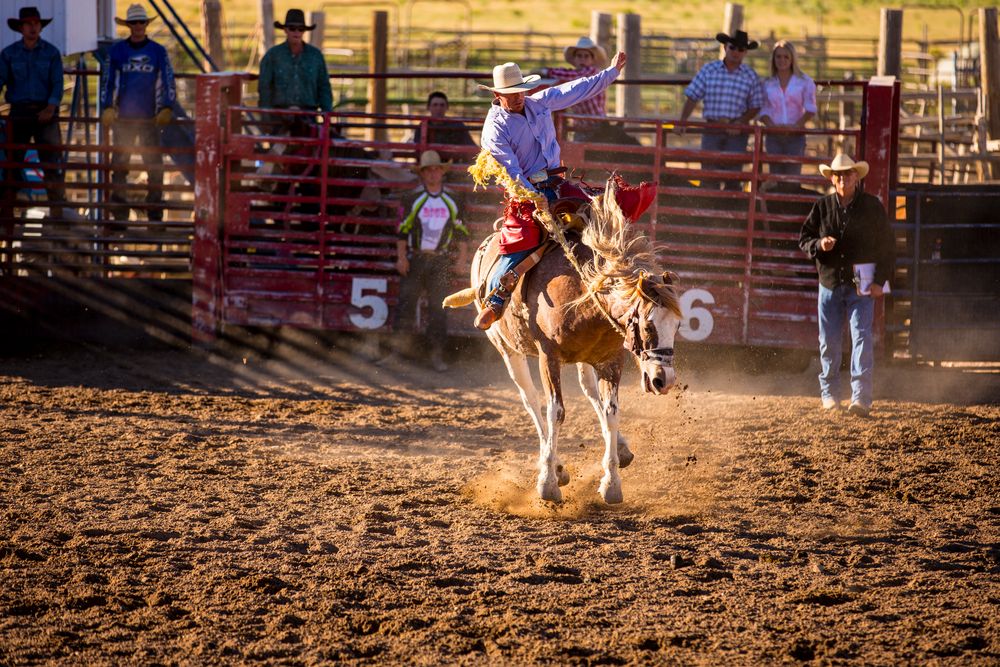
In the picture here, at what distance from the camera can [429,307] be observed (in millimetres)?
10469

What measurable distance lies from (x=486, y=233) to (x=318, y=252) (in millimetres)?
1538

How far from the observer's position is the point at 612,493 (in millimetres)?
6477

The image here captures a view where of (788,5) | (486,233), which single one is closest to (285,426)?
(486,233)

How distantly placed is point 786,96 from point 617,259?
558 cm

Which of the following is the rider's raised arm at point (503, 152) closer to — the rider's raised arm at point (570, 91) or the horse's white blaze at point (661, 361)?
the rider's raised arm at point (570, 91)

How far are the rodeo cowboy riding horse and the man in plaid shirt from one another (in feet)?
13.4

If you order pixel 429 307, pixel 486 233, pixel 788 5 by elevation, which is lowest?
pixel 429 307

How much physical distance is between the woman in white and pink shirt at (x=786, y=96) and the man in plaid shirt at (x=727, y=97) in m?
0.15

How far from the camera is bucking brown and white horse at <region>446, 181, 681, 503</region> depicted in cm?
574

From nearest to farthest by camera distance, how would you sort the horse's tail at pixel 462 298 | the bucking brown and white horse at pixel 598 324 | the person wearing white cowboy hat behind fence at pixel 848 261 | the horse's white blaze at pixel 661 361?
the horse's white blaze at pixel 661 361 < the bucking brown and white horse at pixel 598 324 < the horse's tail at pixel 462 298 < the person wearing white cowboy hat behind fence at pixel 848 261

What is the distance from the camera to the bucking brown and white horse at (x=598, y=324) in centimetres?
574

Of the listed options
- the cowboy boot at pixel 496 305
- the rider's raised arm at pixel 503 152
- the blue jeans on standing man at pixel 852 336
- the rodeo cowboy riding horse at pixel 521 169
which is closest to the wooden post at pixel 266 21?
the blue jeans on standing man at pixel 852 336

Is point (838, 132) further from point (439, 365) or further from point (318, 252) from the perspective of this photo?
point (318, 252)

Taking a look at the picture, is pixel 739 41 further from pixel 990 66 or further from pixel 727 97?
pixel 990 66
